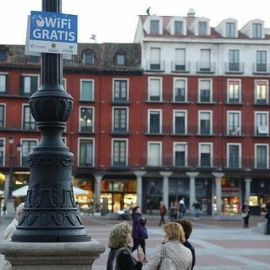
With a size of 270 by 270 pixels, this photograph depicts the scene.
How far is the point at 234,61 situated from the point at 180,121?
7.61 metres

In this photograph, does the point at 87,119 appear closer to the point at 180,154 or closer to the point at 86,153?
the point at 86,153

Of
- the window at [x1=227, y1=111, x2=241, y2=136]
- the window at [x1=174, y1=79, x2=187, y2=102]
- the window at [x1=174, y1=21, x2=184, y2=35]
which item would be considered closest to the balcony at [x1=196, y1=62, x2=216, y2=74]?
the window at [x1=174, y1=79, x2=187, y2=102]

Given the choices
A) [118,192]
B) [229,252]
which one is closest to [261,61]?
[118,192]

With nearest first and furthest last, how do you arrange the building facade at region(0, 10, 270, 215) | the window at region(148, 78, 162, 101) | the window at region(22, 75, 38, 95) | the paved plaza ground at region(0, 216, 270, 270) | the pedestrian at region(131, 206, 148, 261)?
the paved plaza ground at region(0, 216, 270, 270), the pedestrian at region(131, 206, 148, 261), the window at region(22, 75, 38, 95), the building facade at region(0, 10, 270, 215), the window at region(148, 78, 162, 101)

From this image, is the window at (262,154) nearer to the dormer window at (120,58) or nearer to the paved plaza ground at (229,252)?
the dormer window at (120,58)

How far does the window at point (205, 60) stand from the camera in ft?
196

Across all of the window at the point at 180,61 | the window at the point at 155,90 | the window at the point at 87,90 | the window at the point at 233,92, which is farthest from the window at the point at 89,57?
the window at the point at 233,92

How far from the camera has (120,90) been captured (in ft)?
194

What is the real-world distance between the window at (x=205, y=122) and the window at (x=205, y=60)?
13.7 ft

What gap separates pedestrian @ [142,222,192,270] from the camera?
6344mm

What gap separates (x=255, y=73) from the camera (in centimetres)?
5991

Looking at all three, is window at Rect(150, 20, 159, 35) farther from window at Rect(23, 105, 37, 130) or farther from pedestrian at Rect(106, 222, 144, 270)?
pedestrian at Rect(106, 222, 144, 270)

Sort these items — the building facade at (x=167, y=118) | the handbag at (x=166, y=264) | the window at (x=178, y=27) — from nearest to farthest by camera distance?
1. the handbag at (x=166, y=264)
2. the building facade at (x=167, y=118)
3. the window at (x=178, y=27)

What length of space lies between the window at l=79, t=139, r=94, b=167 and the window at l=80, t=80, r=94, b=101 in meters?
3.89
